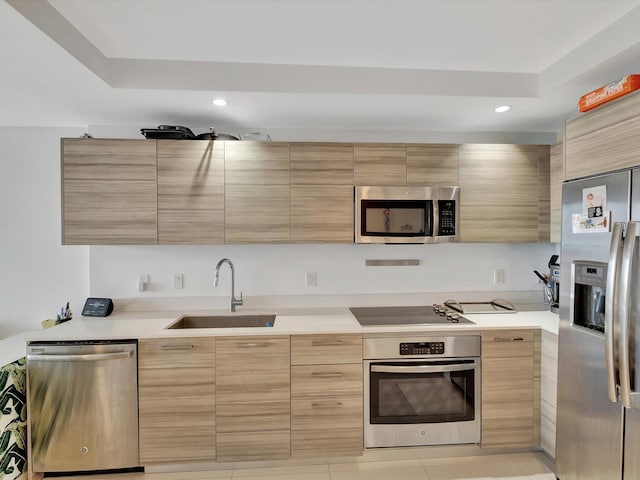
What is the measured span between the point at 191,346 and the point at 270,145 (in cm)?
142

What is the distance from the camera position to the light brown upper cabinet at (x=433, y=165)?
8.17 ft

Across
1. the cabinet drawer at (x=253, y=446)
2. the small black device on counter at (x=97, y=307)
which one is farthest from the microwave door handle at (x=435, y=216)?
the small black device on counter at (x=97, y=307)

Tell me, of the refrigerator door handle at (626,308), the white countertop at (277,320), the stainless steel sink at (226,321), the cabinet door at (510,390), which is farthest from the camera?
the stainless steel sink at (226,321)

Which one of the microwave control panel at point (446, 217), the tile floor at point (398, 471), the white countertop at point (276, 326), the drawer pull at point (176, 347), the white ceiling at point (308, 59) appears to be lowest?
the tile floor at point (398, 471)

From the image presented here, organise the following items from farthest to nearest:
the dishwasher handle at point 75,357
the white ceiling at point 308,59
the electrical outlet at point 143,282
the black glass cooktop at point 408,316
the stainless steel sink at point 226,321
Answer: the electrical outlet at point 143,282 → the stainless steel sink at point 226,321 → the black glass cooktop at point 408,316 → the dishwasher handle at point 75,357 → the white ceiling at point 308,59

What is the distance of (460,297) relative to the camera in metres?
2.83

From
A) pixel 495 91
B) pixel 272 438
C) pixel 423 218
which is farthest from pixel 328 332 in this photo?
pixel 495 91

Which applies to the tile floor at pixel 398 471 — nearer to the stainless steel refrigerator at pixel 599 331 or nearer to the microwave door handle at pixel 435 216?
the stainless steel refrigerator at pixel 599 331

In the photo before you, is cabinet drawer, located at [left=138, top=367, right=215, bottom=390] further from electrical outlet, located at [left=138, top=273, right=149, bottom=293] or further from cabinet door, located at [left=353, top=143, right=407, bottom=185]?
cabinet door, located at [left=353, top=143, right=407, bottom=185]

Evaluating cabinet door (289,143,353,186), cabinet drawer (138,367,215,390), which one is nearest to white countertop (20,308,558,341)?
cabinet drawer (138,367,215,390)

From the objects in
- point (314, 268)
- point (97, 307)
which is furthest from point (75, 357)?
point (314, 268)

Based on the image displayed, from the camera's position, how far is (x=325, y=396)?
2176 millimetres

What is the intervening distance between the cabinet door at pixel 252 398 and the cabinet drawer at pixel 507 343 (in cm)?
130

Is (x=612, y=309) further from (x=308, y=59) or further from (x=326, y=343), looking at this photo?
(x=308, y=59)
